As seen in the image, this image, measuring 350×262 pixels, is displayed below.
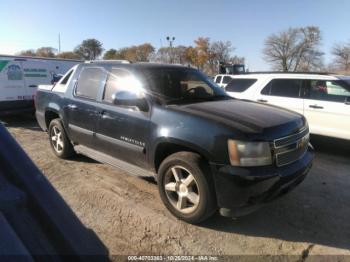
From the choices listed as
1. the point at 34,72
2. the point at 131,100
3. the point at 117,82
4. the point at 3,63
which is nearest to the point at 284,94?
the point at 117,82

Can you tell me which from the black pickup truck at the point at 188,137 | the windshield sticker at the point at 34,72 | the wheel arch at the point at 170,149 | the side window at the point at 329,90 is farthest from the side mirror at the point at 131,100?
the windshield sticker at the point at 34,72

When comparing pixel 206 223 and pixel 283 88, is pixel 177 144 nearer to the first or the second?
pixel 206 223

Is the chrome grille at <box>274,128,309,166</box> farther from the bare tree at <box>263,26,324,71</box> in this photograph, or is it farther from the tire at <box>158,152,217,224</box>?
the bare tree at <box>263,26,324,71</box>

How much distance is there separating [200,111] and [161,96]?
0.66 meters

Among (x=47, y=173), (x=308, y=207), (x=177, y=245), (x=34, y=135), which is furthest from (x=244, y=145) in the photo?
(x=34, y=135)

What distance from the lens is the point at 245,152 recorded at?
3.16m

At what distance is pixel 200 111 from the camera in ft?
11.9

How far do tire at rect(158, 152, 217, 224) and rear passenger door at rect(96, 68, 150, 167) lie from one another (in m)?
0.45

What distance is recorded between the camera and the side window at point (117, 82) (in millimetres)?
4324

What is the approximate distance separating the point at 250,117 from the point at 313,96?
14.2ft

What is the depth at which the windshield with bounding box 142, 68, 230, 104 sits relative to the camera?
4160 mm

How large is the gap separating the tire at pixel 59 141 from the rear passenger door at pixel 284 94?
15.4 feet

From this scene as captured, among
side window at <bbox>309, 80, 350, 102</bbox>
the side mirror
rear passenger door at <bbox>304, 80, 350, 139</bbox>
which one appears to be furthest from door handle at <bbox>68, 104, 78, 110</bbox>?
side window at <bbox>309, 80, 350, 102</bbox>

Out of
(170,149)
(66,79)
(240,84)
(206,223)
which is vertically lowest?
(206,223)
